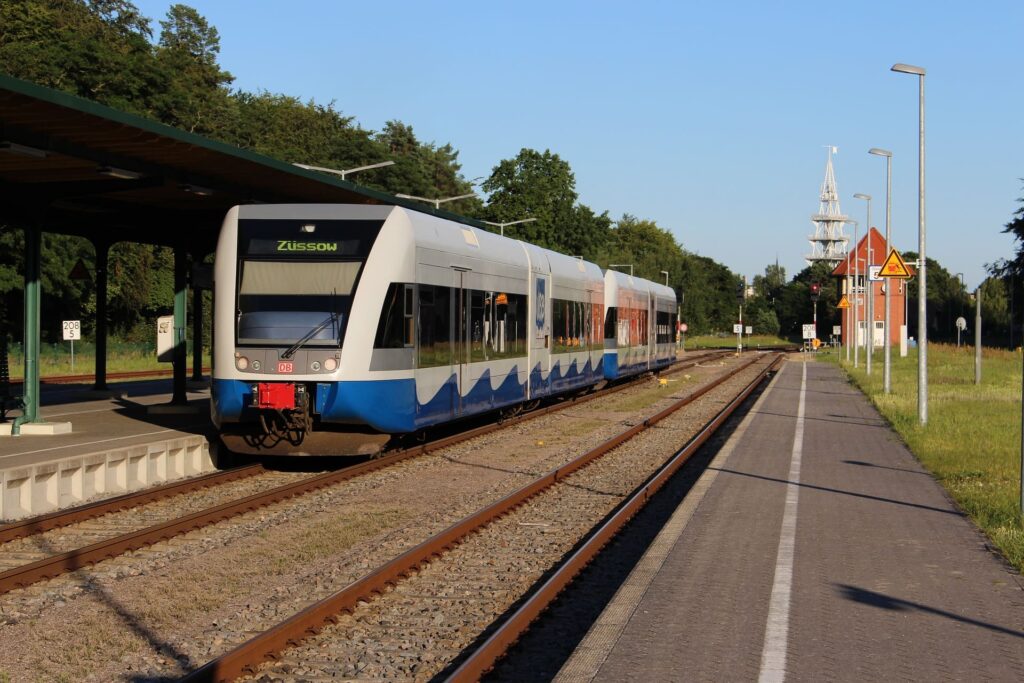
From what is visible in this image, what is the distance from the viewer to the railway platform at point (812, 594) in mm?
6555

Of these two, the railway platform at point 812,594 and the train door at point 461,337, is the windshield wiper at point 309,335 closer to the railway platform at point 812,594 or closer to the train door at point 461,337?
the train door at point 461,337

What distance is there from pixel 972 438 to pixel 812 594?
12968 mm

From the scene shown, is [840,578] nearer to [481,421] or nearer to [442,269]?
[442,269]

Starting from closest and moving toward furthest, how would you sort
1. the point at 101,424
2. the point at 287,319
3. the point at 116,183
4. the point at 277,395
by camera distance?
the point at 277,395, the point at 287,319, the point at 116,183, the point at 101,424

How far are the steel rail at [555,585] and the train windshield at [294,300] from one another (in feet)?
13.7

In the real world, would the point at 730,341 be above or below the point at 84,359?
above

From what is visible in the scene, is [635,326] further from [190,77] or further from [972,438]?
[190,77]

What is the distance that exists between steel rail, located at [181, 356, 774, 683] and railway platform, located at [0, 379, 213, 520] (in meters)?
4.77

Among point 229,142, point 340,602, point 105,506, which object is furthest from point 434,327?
point 229,142

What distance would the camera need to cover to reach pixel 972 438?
65.6 ft

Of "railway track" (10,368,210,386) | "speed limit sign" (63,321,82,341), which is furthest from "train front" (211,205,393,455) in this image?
"speed limit sign" (63,321,82,341)

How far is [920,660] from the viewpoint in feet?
21.9

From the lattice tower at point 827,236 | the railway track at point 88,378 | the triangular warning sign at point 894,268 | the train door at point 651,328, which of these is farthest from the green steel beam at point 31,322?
the lattice tower at point 827,236

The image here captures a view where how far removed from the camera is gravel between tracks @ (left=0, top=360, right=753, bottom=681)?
7.12 meters
